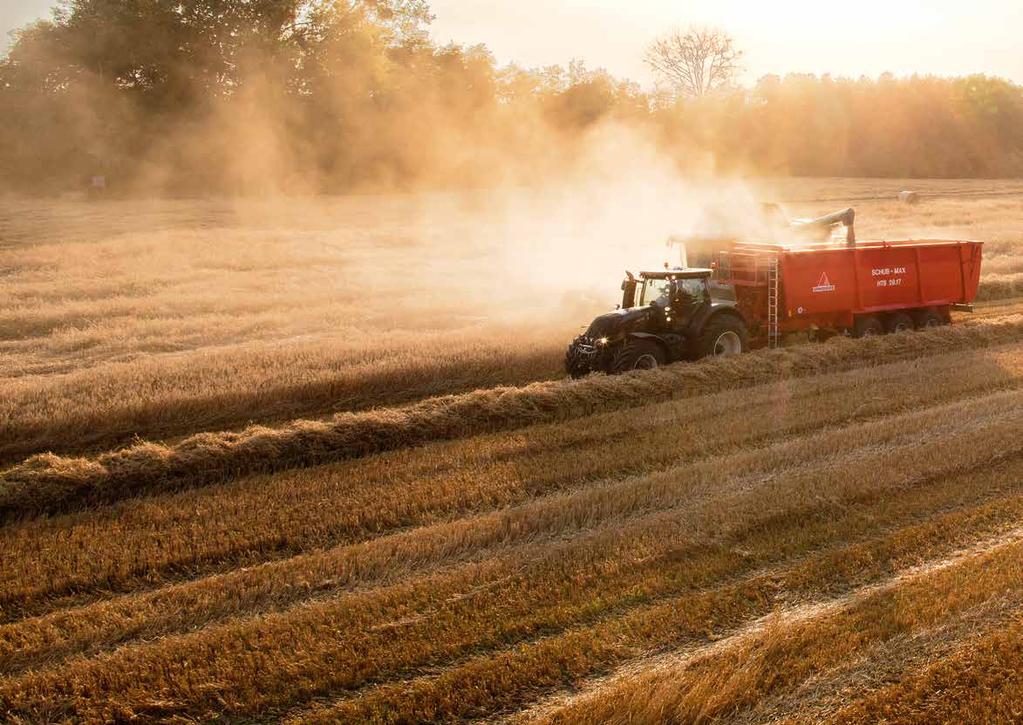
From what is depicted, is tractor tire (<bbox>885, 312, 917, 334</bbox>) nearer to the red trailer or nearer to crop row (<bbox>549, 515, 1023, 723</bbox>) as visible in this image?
the red trailer

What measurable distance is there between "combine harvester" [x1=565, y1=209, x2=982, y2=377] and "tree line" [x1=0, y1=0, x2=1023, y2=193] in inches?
777

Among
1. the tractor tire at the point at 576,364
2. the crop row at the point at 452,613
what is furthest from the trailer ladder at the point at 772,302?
the crop row at the point at 452,613

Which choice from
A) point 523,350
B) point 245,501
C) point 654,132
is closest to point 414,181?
point 654,132

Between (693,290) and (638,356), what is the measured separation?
142 centimetres

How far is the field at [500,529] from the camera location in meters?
5.64


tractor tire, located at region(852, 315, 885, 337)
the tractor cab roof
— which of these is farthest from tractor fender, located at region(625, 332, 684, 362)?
tractor tire, located at region(852, 315, 885, 337)

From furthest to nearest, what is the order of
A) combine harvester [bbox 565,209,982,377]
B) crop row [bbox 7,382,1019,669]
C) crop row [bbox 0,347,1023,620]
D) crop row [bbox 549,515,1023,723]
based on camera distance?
combine harvester [bbox 565,209,982,377], crop row [bbox 0,347,1023,620], crop row [bbox 7,382,1019,669], crop row [bbox 549,515,1023,723]

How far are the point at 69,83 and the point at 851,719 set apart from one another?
100 ft

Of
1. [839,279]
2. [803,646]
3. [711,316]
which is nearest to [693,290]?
[711,316]

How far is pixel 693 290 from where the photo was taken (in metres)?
13.9

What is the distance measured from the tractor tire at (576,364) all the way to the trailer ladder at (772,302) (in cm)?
338

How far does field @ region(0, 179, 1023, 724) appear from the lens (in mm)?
5641

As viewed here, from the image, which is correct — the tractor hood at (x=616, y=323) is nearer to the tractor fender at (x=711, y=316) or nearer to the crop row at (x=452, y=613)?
the tractor fender at (x=711, y=316)

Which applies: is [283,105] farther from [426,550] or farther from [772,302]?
[426,550]
